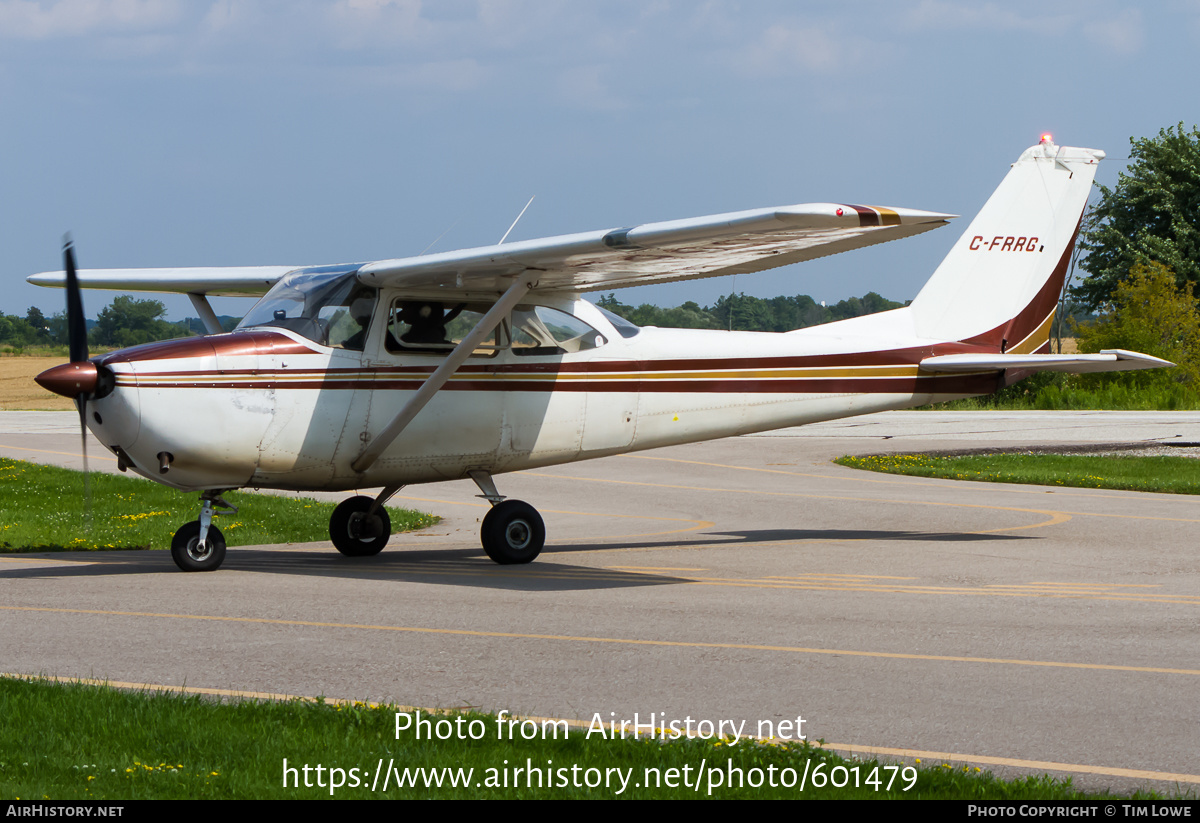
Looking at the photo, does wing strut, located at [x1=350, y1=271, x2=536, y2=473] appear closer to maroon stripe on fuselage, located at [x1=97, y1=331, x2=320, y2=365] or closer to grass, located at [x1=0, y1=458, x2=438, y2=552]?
maroon stripe on fuselage, located at [x1=97, y1=331, x2=320, y2=365]

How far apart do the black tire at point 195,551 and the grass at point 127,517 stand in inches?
57.1

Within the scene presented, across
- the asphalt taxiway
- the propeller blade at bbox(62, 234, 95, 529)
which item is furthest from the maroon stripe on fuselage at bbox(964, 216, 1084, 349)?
the propeller blade at bbox(62, 234, 95, 529)

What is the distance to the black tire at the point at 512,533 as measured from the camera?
12.0m

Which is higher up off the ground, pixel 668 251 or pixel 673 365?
pixel 668 251

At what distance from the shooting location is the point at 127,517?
1541 cm

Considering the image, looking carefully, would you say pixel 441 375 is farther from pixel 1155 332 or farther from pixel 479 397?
pixel 1155 332

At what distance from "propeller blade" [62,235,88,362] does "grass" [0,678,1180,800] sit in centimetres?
514

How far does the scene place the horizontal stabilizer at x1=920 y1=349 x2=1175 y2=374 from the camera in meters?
14.0

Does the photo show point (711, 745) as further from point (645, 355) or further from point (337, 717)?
point (645, 355)

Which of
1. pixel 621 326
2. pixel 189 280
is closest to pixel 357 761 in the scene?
pixel 621 326

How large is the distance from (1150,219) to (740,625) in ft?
166

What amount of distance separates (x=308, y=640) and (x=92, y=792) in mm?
3153

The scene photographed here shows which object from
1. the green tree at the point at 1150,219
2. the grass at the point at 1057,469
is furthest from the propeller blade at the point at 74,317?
the green tree at the point at 1150,219

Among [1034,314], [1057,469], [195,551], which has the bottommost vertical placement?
[1057,469]
